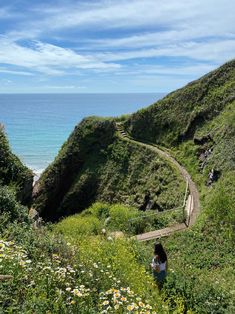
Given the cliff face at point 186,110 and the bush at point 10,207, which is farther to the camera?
the cliff face at point 186,110

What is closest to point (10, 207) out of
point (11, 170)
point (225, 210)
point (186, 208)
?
point (11, 170)

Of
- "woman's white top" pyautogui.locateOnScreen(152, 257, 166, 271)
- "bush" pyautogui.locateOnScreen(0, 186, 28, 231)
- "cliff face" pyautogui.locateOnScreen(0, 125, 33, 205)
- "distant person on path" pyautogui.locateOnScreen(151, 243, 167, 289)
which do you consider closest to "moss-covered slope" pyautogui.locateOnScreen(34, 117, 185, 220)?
"cliff face" pyautogui.locateOnScreen(0, 125, 33, 205)

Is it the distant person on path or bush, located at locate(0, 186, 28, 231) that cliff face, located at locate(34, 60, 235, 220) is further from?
the distant person on path

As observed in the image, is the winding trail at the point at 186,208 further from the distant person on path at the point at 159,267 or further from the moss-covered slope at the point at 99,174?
the distant person on path at the point at 159,267

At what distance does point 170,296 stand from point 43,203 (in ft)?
116

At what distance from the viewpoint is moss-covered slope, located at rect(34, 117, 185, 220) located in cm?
3747

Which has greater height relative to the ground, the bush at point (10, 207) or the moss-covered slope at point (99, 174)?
the bush at point (10, 207)

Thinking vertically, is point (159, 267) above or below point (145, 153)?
above

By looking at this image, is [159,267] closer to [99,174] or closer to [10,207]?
[10,207]

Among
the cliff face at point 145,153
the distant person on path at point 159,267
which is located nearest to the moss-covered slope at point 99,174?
the cliff face at point 145,153

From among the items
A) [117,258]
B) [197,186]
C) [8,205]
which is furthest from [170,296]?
[197,186]

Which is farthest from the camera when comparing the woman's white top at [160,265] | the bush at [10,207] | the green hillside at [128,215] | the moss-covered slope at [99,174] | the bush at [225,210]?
the moss-covered slope at [99,174]

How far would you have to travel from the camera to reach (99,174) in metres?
43.8

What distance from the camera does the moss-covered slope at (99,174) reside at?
37469mm
